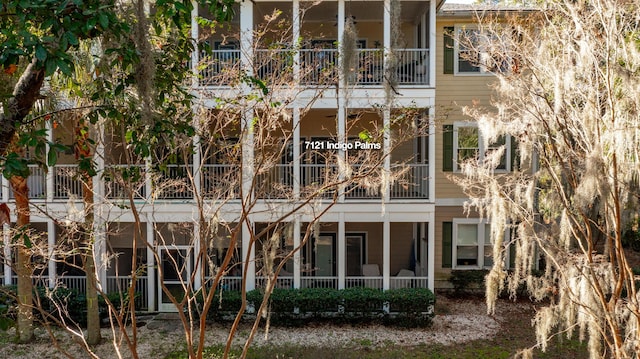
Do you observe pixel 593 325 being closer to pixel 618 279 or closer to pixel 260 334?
pixel 618 279

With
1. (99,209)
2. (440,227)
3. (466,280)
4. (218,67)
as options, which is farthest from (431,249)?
(99,209)

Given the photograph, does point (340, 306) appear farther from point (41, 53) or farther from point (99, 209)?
point (41, 53)

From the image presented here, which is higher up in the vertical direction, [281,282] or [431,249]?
[431,249]

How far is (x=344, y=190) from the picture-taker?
11.6 meters

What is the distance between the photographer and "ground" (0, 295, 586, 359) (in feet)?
33.1

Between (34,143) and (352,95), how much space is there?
846 cm

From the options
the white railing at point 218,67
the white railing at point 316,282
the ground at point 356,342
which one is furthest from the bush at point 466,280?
the white railing at point 218,67

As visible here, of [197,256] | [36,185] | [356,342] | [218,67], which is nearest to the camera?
[197,256]

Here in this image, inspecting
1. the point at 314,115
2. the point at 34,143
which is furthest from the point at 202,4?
the point at 314,115

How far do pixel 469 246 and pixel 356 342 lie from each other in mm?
5842

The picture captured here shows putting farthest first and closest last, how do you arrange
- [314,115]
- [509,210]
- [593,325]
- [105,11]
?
[314,115], [509,210], [593,325], [105,11]

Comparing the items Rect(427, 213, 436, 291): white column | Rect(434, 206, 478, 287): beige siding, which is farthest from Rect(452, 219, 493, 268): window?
Rect(427, 213, 436, 291): white column

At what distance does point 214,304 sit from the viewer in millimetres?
11688

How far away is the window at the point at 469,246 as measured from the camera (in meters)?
14.8
